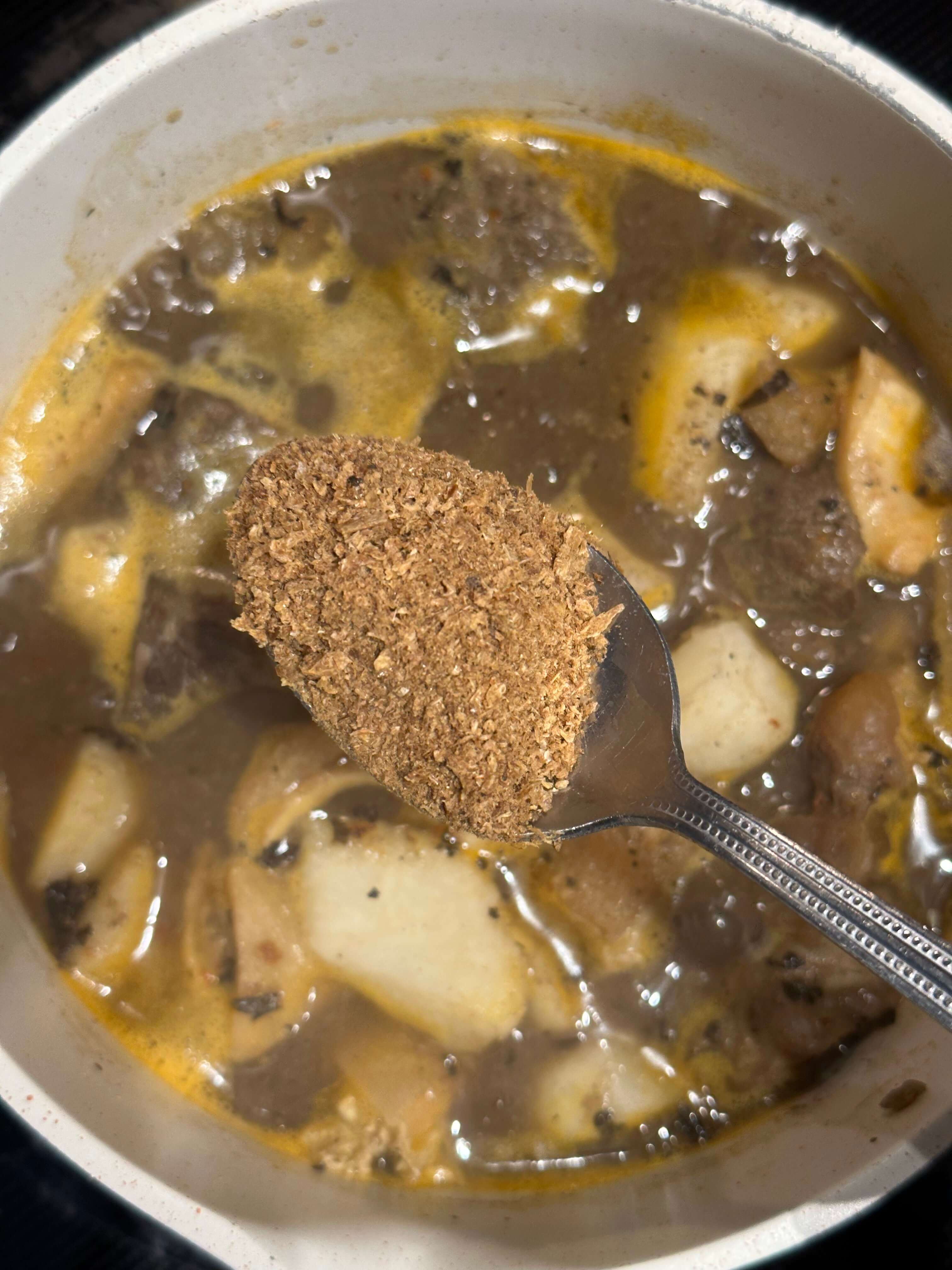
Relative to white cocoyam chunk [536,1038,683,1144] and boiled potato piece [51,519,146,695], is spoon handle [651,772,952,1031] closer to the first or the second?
white cocoyam chunk [536,1038,683,1144]

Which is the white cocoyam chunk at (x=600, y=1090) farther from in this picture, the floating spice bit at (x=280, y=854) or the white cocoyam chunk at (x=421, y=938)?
the floating spice bit at (x=280, y=854)

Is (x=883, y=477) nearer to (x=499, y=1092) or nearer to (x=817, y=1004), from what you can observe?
(x=817, y=1004)

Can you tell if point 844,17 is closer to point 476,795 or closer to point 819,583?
point 819,583

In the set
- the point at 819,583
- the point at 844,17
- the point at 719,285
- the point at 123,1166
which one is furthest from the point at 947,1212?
the point at 844,17

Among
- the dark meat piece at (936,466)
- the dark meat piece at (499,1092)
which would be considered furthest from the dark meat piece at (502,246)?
the dark meat piece at (499,1092)

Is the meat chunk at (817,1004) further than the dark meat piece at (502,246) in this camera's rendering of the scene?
No

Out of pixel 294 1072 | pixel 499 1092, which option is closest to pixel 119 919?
pixel 294 1072
